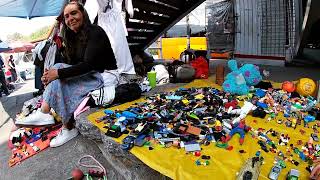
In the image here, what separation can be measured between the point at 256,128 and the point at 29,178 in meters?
2.19

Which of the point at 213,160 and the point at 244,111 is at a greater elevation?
the point at 244,111

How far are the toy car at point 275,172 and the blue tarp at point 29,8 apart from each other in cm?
576

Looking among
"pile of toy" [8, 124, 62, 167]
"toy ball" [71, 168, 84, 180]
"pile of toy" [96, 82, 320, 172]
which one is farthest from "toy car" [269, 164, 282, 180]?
"pile of toy" [8, 124, 62, 167]

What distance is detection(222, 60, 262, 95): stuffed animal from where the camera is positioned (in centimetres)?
323

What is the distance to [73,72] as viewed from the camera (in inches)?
110

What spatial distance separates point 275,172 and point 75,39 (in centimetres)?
254

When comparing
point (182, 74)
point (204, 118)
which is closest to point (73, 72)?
point (204, 118)

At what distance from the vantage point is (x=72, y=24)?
2941mm

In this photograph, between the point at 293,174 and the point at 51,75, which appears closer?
the point at 293,174

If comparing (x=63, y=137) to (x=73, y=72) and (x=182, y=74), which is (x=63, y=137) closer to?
(x=73, y=72)

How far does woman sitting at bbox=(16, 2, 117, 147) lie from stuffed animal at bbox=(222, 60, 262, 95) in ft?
5.11

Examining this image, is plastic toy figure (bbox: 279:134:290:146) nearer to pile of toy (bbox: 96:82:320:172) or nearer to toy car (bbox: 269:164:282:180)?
pile of toy (bbox: 96:82:320:172)

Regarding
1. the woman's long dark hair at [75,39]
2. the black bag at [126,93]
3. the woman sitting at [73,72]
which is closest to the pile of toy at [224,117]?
the black bag at [126,93]

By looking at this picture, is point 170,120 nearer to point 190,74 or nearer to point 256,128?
point 256,128
